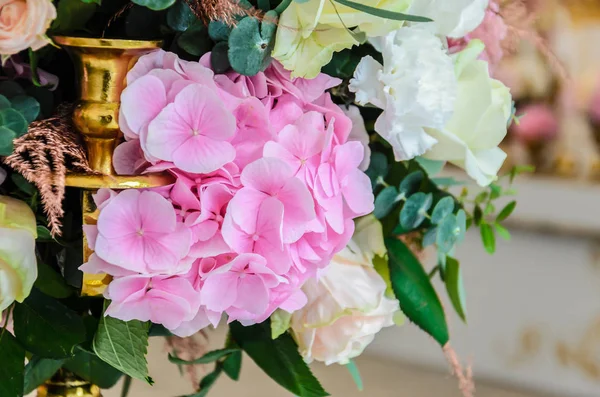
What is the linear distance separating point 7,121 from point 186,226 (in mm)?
96

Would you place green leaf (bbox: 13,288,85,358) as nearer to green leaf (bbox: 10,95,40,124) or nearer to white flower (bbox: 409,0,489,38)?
green leaf (bbox: 10,95,40,124)

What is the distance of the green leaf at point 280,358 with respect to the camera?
1.40 ft

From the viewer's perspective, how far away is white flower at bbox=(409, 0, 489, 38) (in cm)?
36

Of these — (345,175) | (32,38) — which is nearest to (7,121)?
(32,38)

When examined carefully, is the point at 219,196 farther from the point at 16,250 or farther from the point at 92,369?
the point at 92,369

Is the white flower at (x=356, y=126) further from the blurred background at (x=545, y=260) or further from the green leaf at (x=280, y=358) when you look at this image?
the blurred background at (x=545, y=260)

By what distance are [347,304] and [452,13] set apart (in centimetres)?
18

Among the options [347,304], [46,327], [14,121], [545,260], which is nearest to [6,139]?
[14,121]

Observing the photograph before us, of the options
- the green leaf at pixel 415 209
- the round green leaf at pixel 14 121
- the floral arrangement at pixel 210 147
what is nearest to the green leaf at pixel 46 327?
the floral arrangement at pixel 210 147

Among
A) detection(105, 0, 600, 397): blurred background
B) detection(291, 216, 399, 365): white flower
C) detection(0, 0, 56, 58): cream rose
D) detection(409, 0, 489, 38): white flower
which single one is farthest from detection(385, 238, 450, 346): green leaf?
detection(105, 0, 600, 397): blurred background

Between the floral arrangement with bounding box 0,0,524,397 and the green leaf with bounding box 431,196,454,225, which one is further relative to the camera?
the green leaf with bounding box 431,196,454,225

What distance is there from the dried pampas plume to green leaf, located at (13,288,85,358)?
8 centimetres

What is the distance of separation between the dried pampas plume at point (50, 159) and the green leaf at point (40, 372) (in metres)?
0.17

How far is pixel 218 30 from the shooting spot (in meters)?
0.32
